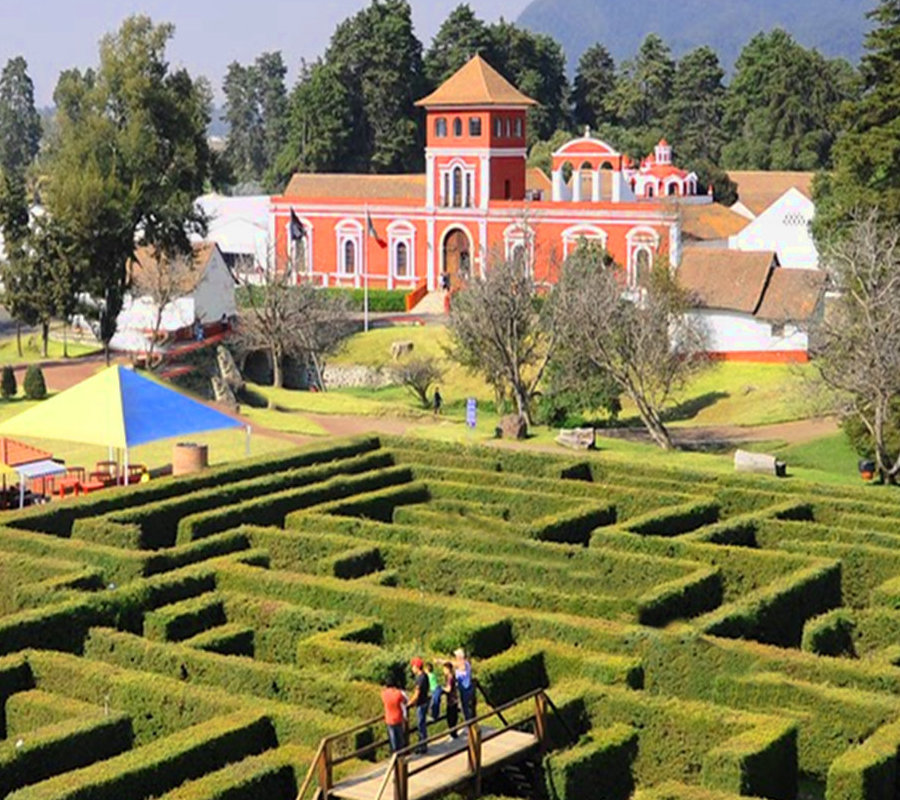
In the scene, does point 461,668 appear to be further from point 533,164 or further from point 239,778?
point 533,164

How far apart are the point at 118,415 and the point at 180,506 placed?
372cm

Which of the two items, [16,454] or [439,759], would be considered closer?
[439,759]

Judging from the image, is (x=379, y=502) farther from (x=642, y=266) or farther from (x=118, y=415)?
(x=642, y=266)

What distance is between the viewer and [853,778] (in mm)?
23016

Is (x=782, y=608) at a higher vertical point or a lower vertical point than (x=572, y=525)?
lower

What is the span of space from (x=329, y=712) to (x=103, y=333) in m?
41.1

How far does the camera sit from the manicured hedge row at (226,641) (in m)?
27.9

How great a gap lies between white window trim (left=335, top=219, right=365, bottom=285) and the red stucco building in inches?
1.8

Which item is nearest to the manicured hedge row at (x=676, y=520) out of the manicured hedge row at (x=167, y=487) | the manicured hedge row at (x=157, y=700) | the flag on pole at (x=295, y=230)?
the manicured hedge row at (x=167, y=487)

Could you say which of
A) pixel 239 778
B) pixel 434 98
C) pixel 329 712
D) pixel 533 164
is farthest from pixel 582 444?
pixel 533 164

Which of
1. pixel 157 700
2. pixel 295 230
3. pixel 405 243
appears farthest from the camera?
pixel 405 243

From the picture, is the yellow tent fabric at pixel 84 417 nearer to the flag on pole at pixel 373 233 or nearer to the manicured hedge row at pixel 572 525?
the manicured hedge row at pixel 572 525

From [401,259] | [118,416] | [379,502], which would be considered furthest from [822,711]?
[401,259]

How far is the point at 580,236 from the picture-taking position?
7725 centimetres
